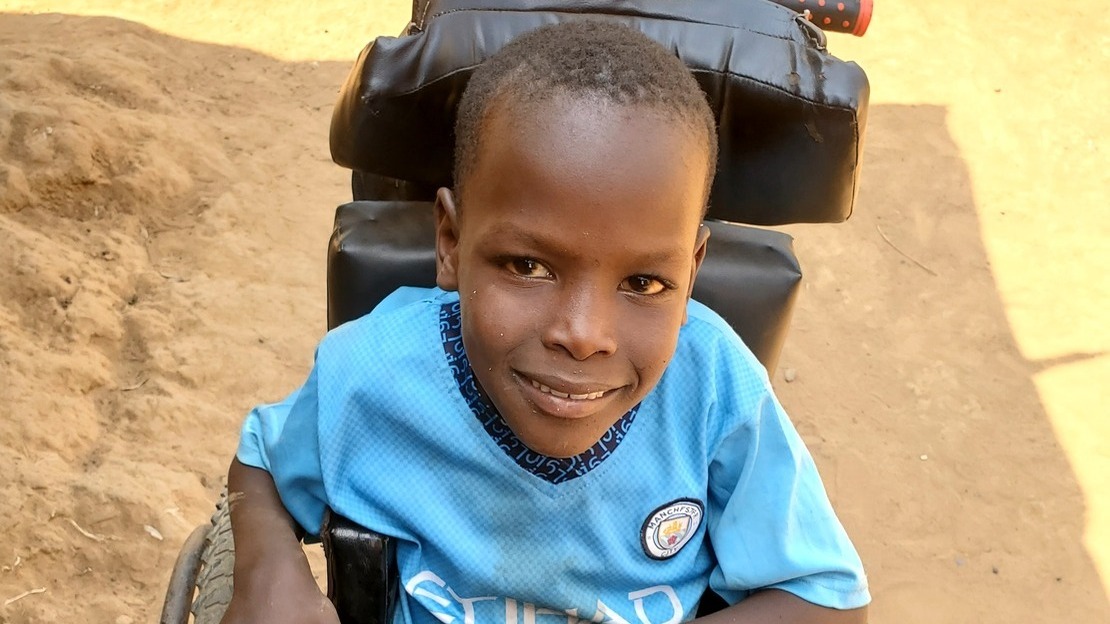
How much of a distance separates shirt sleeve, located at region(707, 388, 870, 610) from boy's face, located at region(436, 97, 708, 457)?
229mm

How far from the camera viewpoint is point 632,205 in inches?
47.1

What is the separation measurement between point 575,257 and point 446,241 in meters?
0.27

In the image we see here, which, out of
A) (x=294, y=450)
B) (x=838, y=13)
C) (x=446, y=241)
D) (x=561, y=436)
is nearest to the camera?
(x=561, y=436)

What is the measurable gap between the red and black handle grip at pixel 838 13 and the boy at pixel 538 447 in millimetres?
655

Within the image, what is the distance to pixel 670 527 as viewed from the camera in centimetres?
150

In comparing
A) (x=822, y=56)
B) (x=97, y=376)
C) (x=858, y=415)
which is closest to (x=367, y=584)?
(x=822, y=56)

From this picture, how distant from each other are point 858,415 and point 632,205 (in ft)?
7.79

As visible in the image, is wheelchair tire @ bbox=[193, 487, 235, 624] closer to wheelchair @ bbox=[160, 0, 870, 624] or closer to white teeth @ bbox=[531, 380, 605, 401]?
wheelchair @ bbox=[160, 0, 870, 624]

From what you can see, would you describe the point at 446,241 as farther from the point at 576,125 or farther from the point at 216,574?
the point at 216,574

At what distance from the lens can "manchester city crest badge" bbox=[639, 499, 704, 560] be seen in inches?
58.5

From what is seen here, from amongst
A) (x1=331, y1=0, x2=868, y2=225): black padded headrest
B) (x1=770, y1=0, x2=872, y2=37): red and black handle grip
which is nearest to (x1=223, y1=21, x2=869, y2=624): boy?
(x1=331, y1=0, x2=868, y2=225): black padded headrest

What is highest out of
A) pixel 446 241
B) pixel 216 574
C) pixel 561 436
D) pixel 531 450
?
pixel 446 241

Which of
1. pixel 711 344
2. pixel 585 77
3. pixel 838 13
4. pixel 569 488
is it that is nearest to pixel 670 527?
pixel 569 488

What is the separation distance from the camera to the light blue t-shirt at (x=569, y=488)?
4.77 ft
